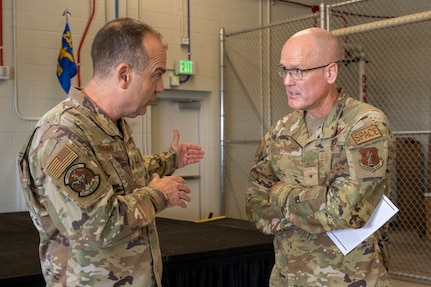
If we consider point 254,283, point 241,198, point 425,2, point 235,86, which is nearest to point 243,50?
point 235,86

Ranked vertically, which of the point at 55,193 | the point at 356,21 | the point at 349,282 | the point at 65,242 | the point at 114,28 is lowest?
the point at 349,282

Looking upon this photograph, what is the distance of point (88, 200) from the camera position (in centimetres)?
145

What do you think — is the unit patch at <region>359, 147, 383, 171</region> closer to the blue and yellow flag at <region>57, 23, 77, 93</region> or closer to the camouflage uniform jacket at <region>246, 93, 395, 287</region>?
the camouflage uniform jacket at <region>246, 93, 395, 287</region>

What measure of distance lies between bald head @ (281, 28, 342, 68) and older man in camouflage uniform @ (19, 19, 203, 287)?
1.47ft

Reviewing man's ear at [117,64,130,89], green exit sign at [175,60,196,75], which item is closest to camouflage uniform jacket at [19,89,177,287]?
man's ear at [117,64,130,89]

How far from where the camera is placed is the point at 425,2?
729 centimetres

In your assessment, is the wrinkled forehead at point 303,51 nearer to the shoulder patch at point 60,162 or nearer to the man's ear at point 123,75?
the man's ear at point 123,75

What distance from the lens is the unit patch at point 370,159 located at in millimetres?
1669

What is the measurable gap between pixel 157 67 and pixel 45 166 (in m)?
0.46

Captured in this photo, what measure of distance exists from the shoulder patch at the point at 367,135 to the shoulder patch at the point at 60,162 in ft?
2.84

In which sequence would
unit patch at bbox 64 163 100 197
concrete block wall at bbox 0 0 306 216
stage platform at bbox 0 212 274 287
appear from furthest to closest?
1. concrete block wall at bbox 0 0 306 216
2. stage platform at bbox 0 212 274 287
3. unit patch at bbox 64 163 100 197

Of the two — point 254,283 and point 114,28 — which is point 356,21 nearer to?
point 254,283

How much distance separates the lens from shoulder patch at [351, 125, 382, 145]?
1692 mm

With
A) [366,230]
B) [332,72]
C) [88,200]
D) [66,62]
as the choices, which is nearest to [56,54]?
[66,62]
